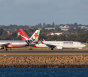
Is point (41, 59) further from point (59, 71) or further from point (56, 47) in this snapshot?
point (56, 47)

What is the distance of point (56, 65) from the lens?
165ft

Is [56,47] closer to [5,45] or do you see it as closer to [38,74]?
[5,45]

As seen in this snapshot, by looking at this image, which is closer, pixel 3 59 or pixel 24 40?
pixel 3 59

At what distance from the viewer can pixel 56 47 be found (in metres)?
104

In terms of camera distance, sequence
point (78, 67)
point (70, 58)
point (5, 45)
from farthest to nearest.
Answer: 1. point (5, 45)
2. point (70, 58)
3. point (78, 67)

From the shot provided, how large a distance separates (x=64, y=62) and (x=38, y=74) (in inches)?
417

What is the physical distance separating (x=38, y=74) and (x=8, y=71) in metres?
4.89

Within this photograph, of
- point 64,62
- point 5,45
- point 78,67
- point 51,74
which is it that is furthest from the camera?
point 5,45

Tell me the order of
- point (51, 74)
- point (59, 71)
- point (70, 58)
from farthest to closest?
1. point (70, 58)
2. point (59, 71)
3. point (51, 74)

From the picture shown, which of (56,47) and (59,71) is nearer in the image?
(59,71)

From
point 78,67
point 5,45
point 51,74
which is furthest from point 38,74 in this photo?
point 5,45

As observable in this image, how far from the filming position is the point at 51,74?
43.6m

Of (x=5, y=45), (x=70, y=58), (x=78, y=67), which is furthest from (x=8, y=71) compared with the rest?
(x=5, y=45)

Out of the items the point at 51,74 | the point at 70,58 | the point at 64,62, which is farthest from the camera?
the point at 70,58
